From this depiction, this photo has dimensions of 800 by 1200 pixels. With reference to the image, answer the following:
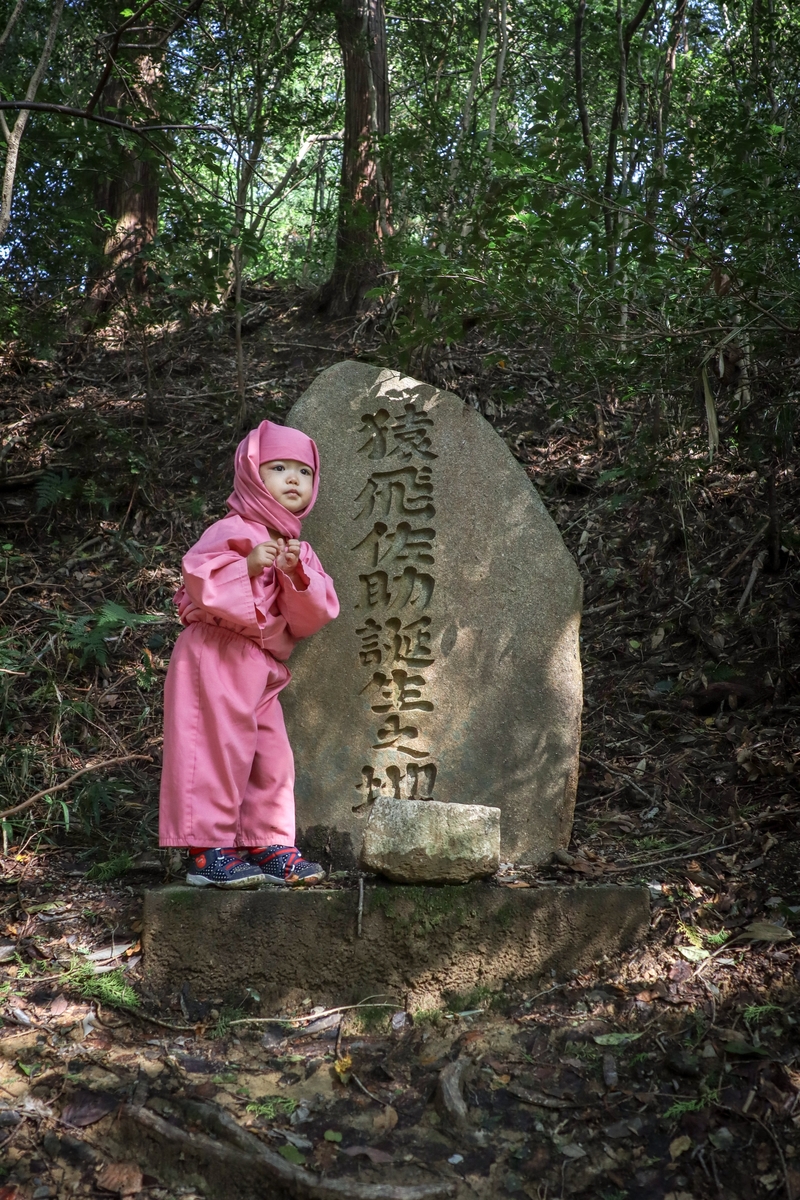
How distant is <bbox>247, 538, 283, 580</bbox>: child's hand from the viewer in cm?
343

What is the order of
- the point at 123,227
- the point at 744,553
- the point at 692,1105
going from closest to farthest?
the point at 692,1105, the point at 744,553, the point at 123,227

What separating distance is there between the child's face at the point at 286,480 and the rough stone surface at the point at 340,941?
4.61ft

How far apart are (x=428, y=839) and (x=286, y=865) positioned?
0.62 meters

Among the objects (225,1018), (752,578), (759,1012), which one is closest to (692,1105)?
(759,1012)

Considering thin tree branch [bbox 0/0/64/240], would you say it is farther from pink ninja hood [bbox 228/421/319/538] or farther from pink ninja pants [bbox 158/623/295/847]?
pink ninja pants [bbox 158/623/295/847]

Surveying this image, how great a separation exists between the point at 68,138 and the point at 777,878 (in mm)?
4660

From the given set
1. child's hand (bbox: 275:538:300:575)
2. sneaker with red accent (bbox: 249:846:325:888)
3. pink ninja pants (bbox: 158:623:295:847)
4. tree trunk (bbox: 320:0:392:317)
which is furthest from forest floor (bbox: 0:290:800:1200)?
child's hand (bbox: 275:538:300:575)

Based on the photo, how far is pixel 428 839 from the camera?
3.12 metres

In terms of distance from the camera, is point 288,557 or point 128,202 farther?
point 128,202

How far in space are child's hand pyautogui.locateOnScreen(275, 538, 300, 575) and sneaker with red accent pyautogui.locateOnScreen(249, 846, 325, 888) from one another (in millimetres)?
999

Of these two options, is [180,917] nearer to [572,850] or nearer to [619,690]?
[572,850]

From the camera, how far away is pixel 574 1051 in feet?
9.59

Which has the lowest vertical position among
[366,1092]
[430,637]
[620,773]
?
[366,1092]

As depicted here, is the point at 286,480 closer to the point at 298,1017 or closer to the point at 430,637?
the point at 430,637
